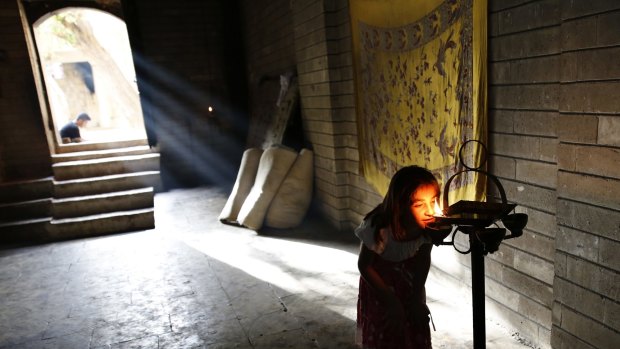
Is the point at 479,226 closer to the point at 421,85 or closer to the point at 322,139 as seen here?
the point at 421,85

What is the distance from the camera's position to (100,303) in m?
3.79

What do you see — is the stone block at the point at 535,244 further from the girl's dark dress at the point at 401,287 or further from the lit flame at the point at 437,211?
the lit flame at the point at 437,211

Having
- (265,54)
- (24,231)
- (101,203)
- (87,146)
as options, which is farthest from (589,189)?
(87,146)

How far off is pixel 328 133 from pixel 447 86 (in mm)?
2262

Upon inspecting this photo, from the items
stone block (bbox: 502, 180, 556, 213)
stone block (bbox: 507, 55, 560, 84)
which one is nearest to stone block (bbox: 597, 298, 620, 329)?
stone block (bbox: 502, 180, 556, 213)

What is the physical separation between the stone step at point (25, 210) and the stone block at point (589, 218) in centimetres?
665

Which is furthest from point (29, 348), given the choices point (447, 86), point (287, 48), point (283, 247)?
point (287, 48)

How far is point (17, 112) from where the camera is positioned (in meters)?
7.26

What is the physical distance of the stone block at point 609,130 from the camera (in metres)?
1.85

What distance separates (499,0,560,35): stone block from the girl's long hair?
1236mm

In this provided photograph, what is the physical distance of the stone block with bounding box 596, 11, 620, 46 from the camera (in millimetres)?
1804

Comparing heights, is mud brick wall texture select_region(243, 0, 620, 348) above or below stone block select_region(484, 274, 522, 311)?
above

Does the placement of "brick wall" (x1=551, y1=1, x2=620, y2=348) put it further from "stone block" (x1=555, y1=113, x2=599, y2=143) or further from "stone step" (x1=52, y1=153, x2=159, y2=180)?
"stone step" (x1=52, y1=153, x2=159, y2=180)

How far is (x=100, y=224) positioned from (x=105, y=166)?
5.05ft
